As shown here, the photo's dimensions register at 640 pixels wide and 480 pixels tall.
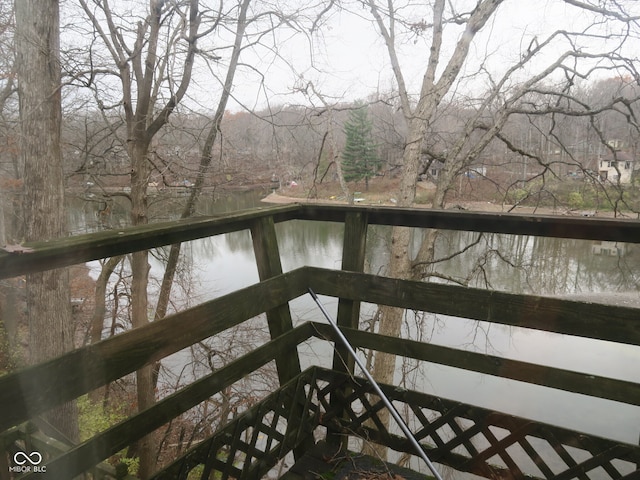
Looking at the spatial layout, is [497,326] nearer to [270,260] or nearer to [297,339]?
[297,339]

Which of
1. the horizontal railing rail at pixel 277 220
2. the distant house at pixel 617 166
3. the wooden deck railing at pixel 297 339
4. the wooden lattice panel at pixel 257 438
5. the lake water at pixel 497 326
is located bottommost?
the lake water at pixel 497 326

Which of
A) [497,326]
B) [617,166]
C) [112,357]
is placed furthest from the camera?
[497,326]

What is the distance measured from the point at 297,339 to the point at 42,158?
4.44 m

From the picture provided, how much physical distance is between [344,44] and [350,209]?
262 inches

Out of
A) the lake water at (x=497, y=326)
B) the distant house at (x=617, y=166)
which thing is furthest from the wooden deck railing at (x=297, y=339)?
the distant house at (x=617, y=166)

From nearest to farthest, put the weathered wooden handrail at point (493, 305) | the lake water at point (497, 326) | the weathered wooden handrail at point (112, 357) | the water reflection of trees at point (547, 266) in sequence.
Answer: the weathered wooden handrail at point (112, 357)
the weathered wooden handrail at point (493, 305)
the lake water at point (497, 326)
the water reflection of trees at point (547, 266)

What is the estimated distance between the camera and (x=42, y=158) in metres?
4.84

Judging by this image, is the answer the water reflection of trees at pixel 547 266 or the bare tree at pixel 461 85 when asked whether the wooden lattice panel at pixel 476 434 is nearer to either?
the bare tree at pixel 461 85

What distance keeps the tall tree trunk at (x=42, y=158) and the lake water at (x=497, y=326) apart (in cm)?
233

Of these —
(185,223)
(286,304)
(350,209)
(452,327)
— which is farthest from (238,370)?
(452,327)

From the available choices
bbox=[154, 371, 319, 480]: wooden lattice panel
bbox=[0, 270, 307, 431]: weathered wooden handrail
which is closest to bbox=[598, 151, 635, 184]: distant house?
bbox=[154, 371, 319, 480]: wooden lattice panel

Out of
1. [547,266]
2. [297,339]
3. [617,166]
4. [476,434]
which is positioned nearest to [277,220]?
[297,339]

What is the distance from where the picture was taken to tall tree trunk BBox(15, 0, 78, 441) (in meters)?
4.75

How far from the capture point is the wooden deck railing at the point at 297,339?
3.52ft
